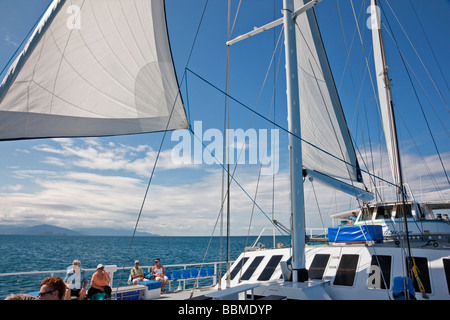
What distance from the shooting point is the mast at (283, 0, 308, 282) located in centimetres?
601

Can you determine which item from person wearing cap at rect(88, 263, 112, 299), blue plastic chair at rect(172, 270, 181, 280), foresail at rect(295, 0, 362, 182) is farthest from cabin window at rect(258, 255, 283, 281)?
blue plastic chair at rect(172, 270, 181, 280)

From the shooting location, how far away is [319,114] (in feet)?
36.4

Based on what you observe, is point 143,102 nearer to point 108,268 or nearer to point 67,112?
point 67,112

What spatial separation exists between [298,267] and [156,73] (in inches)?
196

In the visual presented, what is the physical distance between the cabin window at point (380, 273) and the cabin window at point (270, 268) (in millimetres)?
2453

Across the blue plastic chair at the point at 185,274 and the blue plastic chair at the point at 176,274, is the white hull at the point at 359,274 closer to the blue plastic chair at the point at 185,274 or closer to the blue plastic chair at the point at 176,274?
the blue plastic chair at the point at 185,274

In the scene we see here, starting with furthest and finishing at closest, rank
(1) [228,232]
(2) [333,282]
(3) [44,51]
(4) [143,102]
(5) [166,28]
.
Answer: (2) [333,282] → (5) [166,28] → (4) [143,102] → (1) [228,232] → (3) [44,51]

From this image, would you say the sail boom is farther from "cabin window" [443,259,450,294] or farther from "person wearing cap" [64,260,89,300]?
"person wearing cap" [64,260,89,300]

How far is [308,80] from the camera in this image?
11203 mm

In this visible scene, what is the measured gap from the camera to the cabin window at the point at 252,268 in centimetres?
843

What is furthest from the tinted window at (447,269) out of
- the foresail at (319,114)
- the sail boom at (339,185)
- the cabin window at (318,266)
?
the foresail at (319,114)

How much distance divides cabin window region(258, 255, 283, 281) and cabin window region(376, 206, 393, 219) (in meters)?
6.93
